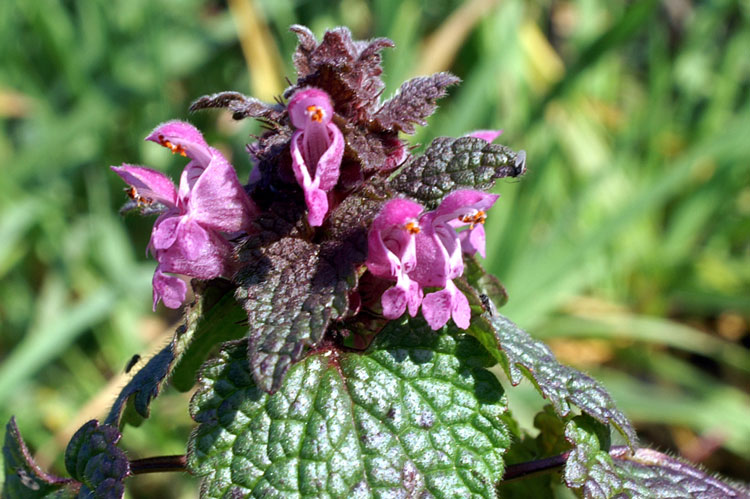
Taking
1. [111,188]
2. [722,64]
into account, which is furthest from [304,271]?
[722,64]

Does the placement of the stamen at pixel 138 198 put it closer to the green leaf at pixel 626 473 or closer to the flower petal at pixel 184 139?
the flower petal at pixel 184 139

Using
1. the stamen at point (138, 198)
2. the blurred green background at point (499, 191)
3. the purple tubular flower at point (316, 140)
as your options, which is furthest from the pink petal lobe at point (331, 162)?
the blurred green background at point (499, 191)

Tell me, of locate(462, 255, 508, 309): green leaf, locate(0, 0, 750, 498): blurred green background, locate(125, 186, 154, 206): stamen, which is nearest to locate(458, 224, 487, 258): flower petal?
locate(462, 255, 508, 309): green leaf

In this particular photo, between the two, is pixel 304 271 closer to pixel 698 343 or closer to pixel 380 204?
pixel 380 204

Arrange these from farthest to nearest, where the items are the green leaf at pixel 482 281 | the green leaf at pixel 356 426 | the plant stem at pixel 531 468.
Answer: the green leaf at pixel 482 281, the plant stem at pixel 531 468, the green leaf at pixel 356 426

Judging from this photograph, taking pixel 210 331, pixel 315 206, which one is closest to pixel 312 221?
pixel 315 206
